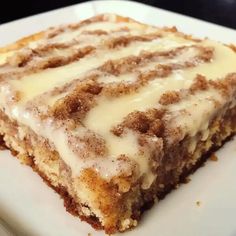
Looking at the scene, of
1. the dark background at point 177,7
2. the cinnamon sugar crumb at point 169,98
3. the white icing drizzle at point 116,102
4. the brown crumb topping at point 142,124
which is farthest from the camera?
the dark background at point 177,7

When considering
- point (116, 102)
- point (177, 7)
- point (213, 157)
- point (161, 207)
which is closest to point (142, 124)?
point (116, 102)

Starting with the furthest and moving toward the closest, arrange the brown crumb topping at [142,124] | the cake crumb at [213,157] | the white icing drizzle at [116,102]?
1. the cake crumb at [213,157]
2. the brown crumb topping at [142,124]
3. the white icing drizzle at [116,102]

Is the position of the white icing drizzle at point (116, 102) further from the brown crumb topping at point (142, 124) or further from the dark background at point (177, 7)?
the dark background at point (177, 7)

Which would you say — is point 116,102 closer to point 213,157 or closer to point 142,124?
point 142,124

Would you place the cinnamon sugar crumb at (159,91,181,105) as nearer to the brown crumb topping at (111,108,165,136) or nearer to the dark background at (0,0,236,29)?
the brown crumb topping at (111,108,165,136)

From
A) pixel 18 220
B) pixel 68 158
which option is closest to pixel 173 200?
pixel 68 158

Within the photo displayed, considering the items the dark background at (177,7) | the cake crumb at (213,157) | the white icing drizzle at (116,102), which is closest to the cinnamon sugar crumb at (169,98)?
the white icing drizzle at (116,102)

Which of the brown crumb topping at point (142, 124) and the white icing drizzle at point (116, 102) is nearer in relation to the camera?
the white icing drizzle at point (116, 102)

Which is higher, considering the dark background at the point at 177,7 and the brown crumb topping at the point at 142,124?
the brown crumb topping at the point at 142,124

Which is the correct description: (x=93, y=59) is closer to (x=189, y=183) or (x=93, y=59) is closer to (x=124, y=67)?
(x=124, y=67)
